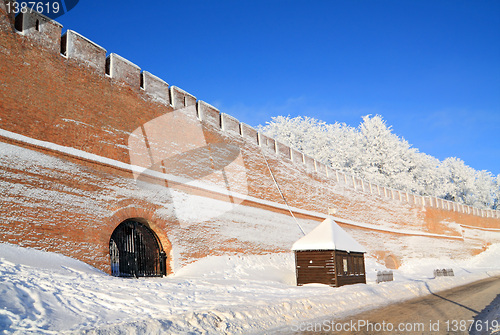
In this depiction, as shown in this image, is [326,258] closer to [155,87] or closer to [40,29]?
[155,87]

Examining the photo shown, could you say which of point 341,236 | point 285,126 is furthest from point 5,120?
point 285,126

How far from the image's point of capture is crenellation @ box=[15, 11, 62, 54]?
9523 mm

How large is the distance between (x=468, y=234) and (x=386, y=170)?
828cm

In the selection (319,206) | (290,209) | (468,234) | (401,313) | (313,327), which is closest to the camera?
(313,327)

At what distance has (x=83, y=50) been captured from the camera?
10859 millimetres

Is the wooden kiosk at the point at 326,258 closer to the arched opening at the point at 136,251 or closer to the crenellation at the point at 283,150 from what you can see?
the arched opening at the point at 136,251

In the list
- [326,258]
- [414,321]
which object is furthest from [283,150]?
[414,321]

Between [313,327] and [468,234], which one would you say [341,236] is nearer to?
[313,327]

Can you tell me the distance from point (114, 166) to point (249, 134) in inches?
291

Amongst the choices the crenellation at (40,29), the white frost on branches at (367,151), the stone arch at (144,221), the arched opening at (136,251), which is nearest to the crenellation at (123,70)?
the crenellation at (40,29)

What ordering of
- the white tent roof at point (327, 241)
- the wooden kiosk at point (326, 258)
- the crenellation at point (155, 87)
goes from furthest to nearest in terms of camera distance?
the white tent roof at point (327, 241), the wooden kiosk at point (326, 258), the crenellation at point (155, 87)

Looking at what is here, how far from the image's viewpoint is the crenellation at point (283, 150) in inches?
734

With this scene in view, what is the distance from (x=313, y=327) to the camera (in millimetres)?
6578

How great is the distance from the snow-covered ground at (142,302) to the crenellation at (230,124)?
5.72 m
